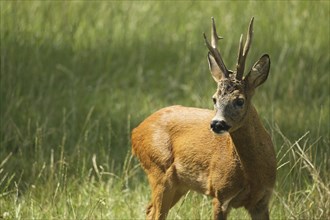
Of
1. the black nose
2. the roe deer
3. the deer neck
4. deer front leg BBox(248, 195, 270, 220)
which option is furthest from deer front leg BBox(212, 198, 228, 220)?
the black nose

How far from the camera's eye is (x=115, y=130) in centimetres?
966

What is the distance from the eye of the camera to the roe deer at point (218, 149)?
6.64m

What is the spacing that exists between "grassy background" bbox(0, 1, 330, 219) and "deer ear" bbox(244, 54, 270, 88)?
72 centimetres

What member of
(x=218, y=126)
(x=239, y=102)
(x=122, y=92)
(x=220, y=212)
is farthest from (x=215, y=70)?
(x=122, y=92)

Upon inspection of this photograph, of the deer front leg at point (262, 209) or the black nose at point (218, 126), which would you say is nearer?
the black nose at point (218, 126)

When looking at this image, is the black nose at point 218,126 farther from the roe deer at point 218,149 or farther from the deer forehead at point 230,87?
the deer forehead at point 230,87

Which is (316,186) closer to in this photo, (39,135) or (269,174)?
(269,174)

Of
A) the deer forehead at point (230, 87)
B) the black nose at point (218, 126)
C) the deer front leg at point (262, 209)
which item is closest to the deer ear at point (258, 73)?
the deer forehead at point (230, 87)

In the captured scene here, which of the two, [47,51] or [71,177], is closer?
[71,177]

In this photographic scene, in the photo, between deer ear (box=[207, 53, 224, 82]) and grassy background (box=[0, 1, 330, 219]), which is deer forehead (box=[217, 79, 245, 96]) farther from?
grassy background (box=[0, 1, 330, 219])

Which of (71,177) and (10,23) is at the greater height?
(10,23)

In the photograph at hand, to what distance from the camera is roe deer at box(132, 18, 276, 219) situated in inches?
261

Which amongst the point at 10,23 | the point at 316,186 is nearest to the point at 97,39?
the point at 10,23

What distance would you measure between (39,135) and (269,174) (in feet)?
8.21
